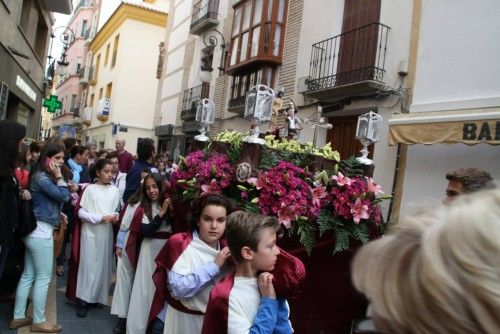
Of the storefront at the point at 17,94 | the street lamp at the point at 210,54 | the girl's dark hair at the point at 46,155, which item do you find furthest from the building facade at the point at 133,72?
the girl's dark hair at the point at 46,155

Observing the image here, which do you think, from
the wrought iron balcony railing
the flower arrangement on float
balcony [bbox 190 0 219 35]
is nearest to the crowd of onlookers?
the flower arrangement on float

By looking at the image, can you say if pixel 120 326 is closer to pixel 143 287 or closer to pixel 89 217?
pixel 143 287

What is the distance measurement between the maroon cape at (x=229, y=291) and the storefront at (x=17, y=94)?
33.5ft

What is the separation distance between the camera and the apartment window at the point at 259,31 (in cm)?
1252

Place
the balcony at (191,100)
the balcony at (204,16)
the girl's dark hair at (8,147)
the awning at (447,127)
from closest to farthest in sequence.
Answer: the girl's dark hair at (8,147) → the awning at (447,127) → the balcony at (204,16) → the balcony at (191,100)

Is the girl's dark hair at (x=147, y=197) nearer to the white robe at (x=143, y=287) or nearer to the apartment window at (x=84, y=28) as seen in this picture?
the white robe at (x=143, y=287)

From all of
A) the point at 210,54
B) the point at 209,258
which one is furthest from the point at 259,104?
the point at 210,54

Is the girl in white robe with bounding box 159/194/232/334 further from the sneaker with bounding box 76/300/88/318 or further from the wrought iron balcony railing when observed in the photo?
the wrought iron balcony railing

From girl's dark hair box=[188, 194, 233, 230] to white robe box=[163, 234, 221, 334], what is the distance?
13cm

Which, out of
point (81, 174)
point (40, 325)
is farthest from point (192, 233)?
point (81, 174)

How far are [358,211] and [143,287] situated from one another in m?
1.99

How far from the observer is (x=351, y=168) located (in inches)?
140

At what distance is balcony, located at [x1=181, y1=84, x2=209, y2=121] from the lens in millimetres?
17328

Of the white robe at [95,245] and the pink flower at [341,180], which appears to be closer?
the pink flower at [341,180]
